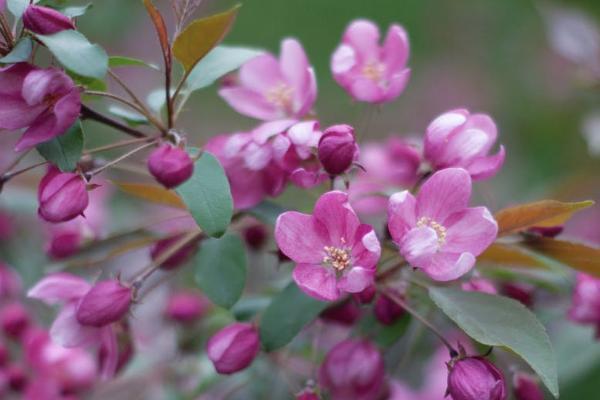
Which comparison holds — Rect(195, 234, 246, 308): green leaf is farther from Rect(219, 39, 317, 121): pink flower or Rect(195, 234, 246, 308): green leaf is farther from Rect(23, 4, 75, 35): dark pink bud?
Rect(23, 4, 75, 35): dark pink bud

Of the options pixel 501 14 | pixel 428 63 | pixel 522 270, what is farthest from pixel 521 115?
pixel 522 270

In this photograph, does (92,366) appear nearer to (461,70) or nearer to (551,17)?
(551,17)

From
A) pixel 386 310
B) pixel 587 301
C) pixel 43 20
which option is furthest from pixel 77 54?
pixel 587 301

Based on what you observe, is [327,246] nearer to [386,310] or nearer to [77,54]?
[386,310]

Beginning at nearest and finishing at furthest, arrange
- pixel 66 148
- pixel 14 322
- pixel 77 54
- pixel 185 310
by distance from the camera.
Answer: pixel 77 54, pixel 66 148, pixel 14 322, pixel 185 310

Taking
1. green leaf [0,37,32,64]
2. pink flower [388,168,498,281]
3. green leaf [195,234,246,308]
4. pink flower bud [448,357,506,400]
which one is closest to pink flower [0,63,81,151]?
green leaf [0,37,32,64]
